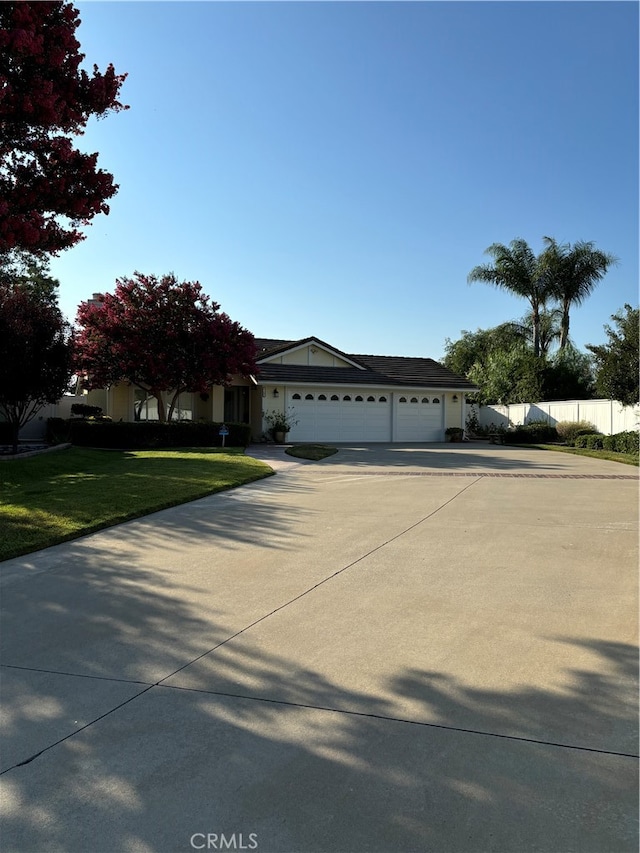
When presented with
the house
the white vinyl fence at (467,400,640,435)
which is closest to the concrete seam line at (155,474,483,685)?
the house

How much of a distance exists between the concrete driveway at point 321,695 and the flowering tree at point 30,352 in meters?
10.6

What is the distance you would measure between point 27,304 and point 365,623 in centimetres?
1514

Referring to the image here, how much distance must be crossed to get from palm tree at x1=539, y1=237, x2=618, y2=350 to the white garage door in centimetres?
1303

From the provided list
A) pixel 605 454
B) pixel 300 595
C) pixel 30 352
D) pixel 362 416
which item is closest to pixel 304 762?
pixel 300 595

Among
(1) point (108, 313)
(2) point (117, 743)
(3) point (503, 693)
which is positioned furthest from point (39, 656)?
(1) point (108, 313)

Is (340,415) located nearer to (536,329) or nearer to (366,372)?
(366,372)

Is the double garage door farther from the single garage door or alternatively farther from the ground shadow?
the ground shadow

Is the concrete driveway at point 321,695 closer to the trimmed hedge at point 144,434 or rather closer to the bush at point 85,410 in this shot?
the trimmed hedge at point 144,434

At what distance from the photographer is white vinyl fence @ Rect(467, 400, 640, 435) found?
22.9 meters

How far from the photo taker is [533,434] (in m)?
26.5

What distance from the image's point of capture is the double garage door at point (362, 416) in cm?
2547

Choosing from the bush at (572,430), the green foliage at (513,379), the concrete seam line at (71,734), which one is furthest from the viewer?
the green foliage at (513,379)

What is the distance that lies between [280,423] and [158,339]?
6104 millimetres

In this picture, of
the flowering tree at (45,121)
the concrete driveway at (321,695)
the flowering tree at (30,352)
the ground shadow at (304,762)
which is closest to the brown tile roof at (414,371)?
the flowering tree at (30,352)
